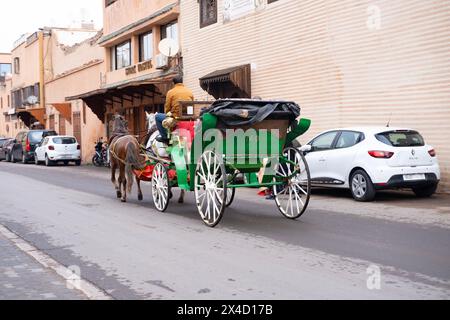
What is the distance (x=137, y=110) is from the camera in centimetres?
3048

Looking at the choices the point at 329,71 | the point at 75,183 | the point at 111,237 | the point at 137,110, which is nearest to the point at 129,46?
the point at 137,110

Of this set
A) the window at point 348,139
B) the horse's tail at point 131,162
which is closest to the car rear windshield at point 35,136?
the horse's tail at point 131,162

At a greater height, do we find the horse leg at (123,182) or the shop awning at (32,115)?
the shop awning at (32,115)

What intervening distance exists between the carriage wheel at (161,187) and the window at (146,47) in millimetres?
18056

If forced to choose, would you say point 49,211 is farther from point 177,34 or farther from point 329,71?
point 177,34

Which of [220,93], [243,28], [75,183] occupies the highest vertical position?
[243,28]

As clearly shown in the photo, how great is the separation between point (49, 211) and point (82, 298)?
21.0 feet

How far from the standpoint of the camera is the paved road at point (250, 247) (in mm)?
5582

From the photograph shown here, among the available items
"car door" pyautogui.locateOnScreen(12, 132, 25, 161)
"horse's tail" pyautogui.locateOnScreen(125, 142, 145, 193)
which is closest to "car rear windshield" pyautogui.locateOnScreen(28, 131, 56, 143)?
"car door" pyautogui.locateOnScreen(12, 132, 25, 161)

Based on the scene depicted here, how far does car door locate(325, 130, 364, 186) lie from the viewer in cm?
1251

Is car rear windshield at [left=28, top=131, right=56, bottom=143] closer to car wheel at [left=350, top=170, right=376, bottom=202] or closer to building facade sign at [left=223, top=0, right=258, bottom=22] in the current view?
building facade sign at [left=223, top=0, right=258, bottom=22]

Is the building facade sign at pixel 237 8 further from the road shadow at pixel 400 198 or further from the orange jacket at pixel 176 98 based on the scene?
the orange jacket at pixel 176 98

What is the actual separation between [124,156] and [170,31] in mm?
A: 15149

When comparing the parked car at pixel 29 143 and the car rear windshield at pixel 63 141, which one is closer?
the car rear windshield at pixel 63 141
